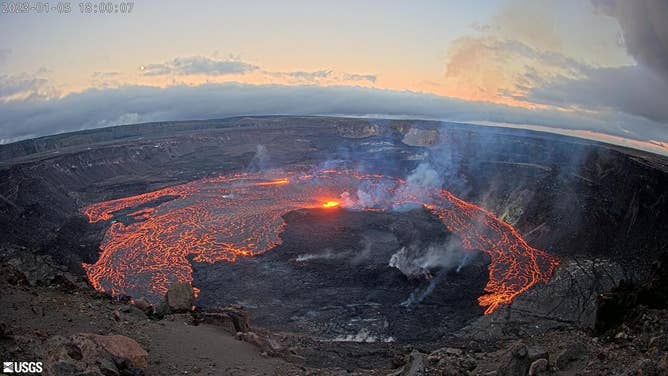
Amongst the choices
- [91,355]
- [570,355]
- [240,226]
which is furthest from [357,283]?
[91,355]

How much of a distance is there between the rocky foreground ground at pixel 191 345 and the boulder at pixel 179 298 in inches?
1.9

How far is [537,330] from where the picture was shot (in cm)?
2720

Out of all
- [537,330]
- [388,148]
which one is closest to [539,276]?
[537,330]

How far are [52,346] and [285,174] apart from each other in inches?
2930

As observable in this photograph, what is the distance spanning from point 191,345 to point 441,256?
28856mm

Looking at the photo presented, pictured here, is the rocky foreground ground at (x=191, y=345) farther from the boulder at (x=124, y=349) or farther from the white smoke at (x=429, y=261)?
the white smoke at (x=429, y=261)

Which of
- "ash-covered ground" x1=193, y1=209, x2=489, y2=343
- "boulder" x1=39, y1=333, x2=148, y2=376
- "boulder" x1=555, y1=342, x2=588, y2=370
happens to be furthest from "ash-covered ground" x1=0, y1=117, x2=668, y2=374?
"boulder" x1=39, y1=333, x2=148, y2=376

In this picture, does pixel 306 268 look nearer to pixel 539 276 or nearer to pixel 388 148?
pixel 539 276

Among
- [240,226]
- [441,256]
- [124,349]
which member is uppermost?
[124,349]

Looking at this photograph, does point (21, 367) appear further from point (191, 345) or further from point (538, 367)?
point (538, 367)

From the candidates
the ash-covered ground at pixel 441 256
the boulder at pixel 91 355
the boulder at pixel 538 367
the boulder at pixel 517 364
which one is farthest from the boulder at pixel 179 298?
the boulder at pixel 538 367

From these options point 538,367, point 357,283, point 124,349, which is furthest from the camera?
point 357,283

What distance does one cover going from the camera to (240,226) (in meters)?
50.9

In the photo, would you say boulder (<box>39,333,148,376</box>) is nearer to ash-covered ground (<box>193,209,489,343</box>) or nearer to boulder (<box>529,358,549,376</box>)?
boulder (<box>529,358,549,376</box>)
